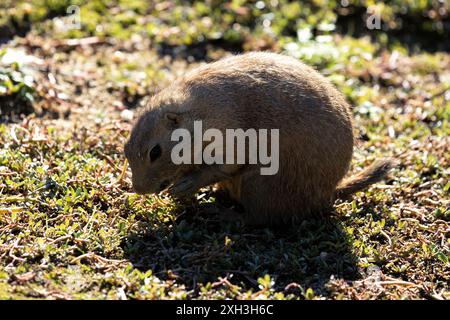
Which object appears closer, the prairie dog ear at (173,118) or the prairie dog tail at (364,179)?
the prairie dog ear at (173,118)

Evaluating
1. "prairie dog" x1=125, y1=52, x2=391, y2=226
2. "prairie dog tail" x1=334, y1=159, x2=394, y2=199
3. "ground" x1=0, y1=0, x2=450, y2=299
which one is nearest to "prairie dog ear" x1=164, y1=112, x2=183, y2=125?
"prairie dog" x1=125, y1=52, x2=391, y2=226

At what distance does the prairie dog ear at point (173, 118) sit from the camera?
5082 millimetres

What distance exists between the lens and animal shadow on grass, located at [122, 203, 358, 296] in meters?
4.66

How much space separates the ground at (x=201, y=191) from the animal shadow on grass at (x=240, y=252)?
0.01 m

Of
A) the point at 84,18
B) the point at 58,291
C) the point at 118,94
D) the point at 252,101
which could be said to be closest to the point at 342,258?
the point at 252,101

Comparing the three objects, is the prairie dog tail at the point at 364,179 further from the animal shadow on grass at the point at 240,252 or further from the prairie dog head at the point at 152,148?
the prairie dog head at the point at 152,148

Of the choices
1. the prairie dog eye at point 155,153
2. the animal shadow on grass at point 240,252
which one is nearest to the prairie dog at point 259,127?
the prairie dog eye at point 155,153

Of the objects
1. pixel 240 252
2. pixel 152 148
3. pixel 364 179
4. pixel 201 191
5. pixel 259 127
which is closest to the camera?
pixel 240 252

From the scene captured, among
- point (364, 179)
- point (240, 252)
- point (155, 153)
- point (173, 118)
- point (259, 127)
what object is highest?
point (173, 118)

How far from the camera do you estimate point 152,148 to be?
5.07 meters

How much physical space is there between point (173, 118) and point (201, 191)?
92 centimetres

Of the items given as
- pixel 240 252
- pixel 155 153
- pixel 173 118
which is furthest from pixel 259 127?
pixel 240 252

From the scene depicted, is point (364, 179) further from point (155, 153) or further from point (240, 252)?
point (155, 153)
